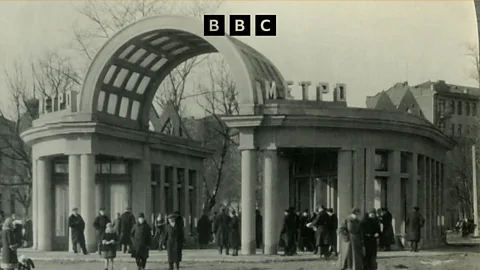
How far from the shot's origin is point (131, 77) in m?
22.4

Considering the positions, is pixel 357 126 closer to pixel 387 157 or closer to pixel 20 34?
pixel 387 157

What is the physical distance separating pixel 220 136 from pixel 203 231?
3.68m

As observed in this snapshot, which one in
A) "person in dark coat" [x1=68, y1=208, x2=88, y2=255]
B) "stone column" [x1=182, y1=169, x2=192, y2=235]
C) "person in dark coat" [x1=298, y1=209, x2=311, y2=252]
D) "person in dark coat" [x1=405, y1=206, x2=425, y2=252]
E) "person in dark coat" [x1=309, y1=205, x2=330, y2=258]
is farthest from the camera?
"stone column" [x1=182, y1=169, x2=192, y2=235]

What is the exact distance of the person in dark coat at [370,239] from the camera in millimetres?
16297

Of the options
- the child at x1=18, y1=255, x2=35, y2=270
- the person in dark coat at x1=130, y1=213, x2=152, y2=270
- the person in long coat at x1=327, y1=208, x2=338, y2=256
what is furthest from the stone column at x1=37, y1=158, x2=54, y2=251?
the person in long coat at x1=327, y1=208, x2=338, y2=256

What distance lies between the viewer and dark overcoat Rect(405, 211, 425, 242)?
19.4 m

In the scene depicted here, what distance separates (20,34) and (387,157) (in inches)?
309

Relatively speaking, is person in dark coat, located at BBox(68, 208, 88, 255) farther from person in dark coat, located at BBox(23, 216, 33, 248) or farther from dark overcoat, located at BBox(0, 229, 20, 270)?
dark overcoat, located at BBox(0, 229, 20, 270)

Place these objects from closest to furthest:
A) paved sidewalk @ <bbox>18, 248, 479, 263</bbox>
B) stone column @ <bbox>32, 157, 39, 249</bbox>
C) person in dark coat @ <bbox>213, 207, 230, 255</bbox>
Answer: paved sidewalk @ <bbox>18, 248, 479, 263</bbox>
person in dark coat @ <bbox>213, 207, 230, 255</bbox>
stone column @ <bbox>32, 157, 39, 249</bbox>

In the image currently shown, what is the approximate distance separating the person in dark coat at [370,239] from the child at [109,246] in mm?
4401

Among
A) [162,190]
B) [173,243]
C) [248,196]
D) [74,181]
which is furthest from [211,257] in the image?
[162,190]

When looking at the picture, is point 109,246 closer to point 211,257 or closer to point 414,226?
point 211,257

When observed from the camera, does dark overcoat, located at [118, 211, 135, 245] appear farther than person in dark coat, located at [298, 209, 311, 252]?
No

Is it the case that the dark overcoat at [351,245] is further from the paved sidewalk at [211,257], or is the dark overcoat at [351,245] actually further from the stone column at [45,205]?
the stone column at [45,205]
